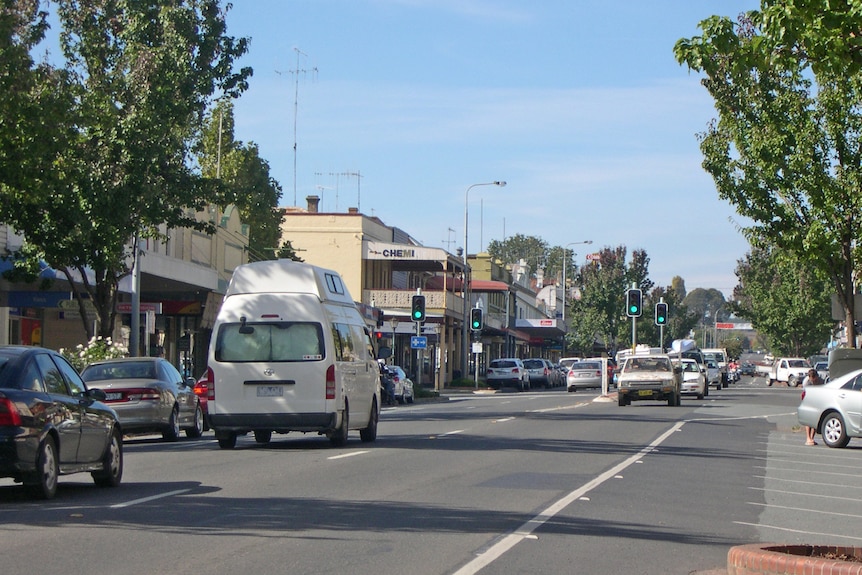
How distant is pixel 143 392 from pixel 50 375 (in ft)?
32.5

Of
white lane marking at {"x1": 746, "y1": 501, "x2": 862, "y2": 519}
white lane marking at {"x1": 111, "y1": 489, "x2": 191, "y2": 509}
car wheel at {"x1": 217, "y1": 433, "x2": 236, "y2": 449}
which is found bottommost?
white lane marking at {"x1": 746, "y1": 501, "x2": 862, "y2": 519}

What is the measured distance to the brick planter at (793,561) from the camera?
26.6ft

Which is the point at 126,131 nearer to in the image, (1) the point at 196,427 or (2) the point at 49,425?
(1) the point at 196,427

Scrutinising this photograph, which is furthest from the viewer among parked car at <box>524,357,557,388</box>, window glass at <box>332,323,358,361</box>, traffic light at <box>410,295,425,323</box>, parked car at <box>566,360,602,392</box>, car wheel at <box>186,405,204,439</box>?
parked car at <box>524,357,557,388</box>

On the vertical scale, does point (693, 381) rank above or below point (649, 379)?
below

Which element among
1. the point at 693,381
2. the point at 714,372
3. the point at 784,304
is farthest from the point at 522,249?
the point at 693,381

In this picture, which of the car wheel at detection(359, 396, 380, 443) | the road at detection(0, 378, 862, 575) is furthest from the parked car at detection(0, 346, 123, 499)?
the car wheel at detection(359, 396, 380, 443)

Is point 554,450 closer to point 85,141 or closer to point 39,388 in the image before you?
point 39,388

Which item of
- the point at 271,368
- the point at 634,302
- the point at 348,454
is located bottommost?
the point at 348,454

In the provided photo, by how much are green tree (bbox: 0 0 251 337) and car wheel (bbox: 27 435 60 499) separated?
1450 centimetres

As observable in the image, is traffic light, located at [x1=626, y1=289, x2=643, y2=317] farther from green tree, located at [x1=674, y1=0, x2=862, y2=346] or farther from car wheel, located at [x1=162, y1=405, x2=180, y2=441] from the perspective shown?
car wheel, located at [x1=162, y1=405, x2=180, y2=441]

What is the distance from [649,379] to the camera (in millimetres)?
40781

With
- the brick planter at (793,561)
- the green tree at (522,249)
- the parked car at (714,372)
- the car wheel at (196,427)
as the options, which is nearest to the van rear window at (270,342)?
the car wheel at (196,427)

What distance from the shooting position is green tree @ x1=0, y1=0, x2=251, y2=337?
90.8ft
